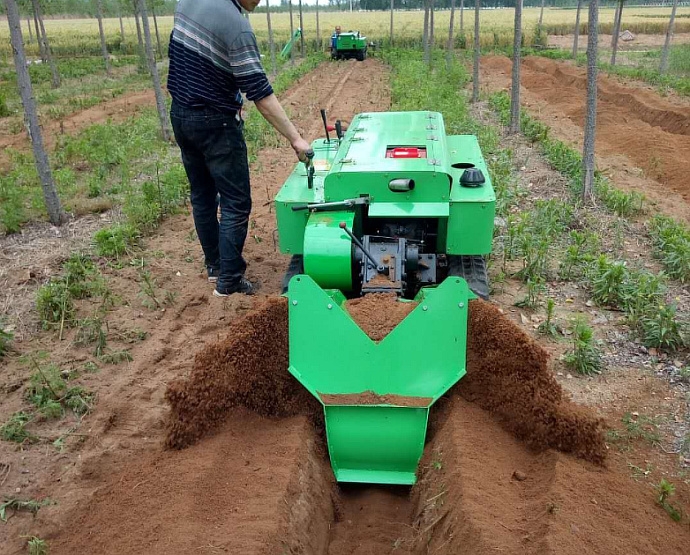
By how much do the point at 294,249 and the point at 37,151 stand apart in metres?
3.82

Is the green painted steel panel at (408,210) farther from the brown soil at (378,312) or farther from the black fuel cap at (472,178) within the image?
the brown soil at (378,312)

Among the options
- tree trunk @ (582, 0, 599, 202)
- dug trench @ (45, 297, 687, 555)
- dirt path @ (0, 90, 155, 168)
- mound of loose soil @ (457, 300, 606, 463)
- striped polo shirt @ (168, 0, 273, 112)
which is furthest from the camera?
dirt path @ (0, 90, 155, 168)

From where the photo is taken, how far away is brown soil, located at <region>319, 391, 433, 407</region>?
3248 mm

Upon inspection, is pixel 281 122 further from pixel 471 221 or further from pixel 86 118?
pixel 86 118

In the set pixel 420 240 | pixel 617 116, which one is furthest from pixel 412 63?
pixel 420 240

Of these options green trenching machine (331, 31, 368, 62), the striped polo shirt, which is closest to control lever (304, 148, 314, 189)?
the striped polo shirt

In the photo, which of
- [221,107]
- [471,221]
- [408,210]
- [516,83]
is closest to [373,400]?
[408,210]

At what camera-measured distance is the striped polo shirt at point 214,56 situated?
4.24 m

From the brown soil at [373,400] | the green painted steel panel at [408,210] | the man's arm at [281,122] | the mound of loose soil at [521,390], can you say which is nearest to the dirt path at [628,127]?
the green painted steel panel at [408,210]

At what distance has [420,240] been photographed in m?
4.26

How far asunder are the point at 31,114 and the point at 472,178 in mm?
4865

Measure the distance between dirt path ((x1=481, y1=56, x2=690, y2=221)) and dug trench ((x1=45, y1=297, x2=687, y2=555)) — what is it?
5.18 metres

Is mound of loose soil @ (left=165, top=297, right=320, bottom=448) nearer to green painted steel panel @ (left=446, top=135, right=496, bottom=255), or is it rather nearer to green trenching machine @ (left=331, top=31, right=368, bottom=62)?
green painted steel panel @ (left=446, top=135, right=496, bottom=255)

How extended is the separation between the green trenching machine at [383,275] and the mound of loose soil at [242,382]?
0.21 meters
